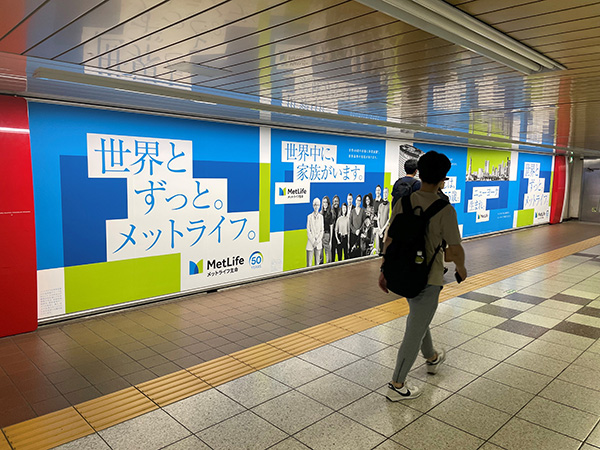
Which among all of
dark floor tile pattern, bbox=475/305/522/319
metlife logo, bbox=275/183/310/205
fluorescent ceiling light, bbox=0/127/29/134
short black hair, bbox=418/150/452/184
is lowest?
dark floor tile pattern, bbox=475/305/522/319

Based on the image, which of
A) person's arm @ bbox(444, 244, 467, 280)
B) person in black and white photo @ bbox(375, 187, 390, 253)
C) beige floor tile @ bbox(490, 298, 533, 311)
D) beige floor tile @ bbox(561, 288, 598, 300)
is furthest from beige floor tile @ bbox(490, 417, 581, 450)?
person in black and white photo @ bbox(375, 187, 390, 253)

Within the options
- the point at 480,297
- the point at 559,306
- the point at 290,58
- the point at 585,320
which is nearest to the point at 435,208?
the point at 290,58

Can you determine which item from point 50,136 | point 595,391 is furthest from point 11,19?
point 595,391

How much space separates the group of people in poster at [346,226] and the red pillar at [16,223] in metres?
4.51

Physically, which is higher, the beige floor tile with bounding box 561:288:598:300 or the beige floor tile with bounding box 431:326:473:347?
the beige floor tile with bounding box 561:288:598:300

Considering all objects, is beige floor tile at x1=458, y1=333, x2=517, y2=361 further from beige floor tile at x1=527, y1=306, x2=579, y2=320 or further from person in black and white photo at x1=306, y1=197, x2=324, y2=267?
person in black and white photo at x1=306, y1=197, x2=324, y2=267

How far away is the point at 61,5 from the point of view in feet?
7.70

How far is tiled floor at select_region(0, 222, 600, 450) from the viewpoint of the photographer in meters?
3.10

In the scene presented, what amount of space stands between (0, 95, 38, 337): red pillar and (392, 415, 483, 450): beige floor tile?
420cm

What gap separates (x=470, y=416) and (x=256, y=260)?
4.65 m

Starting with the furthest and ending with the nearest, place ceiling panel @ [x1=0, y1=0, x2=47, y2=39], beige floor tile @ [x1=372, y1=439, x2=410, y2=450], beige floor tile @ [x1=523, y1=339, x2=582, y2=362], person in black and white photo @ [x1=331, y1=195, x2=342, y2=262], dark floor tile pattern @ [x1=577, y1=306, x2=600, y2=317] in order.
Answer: person in black and white photo @ [x1=331, y1=195, x2=342, y2=262], dark floor tile pattern @ [x1=577, y1=306, x2=600, y2=317], beige floor tile @ [x1=523, y1=339, x2=582, y2=362], beige floor tile @ [x1=372, y1=439, x2=410, y2=450], ceiling panel @ [x1=0, y1=0, x2=47, y2=39]

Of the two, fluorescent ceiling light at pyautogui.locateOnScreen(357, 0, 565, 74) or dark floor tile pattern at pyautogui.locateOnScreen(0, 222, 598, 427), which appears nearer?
fluorescent ceiling light at pyautogui.locateOnScreen(357, 0, 565, 74)

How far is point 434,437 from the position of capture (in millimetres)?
3049

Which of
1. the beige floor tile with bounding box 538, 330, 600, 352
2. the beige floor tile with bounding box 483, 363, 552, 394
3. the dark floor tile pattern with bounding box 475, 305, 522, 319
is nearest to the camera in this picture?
the beige floor tile with bounding box 483, 363, 552, 394
